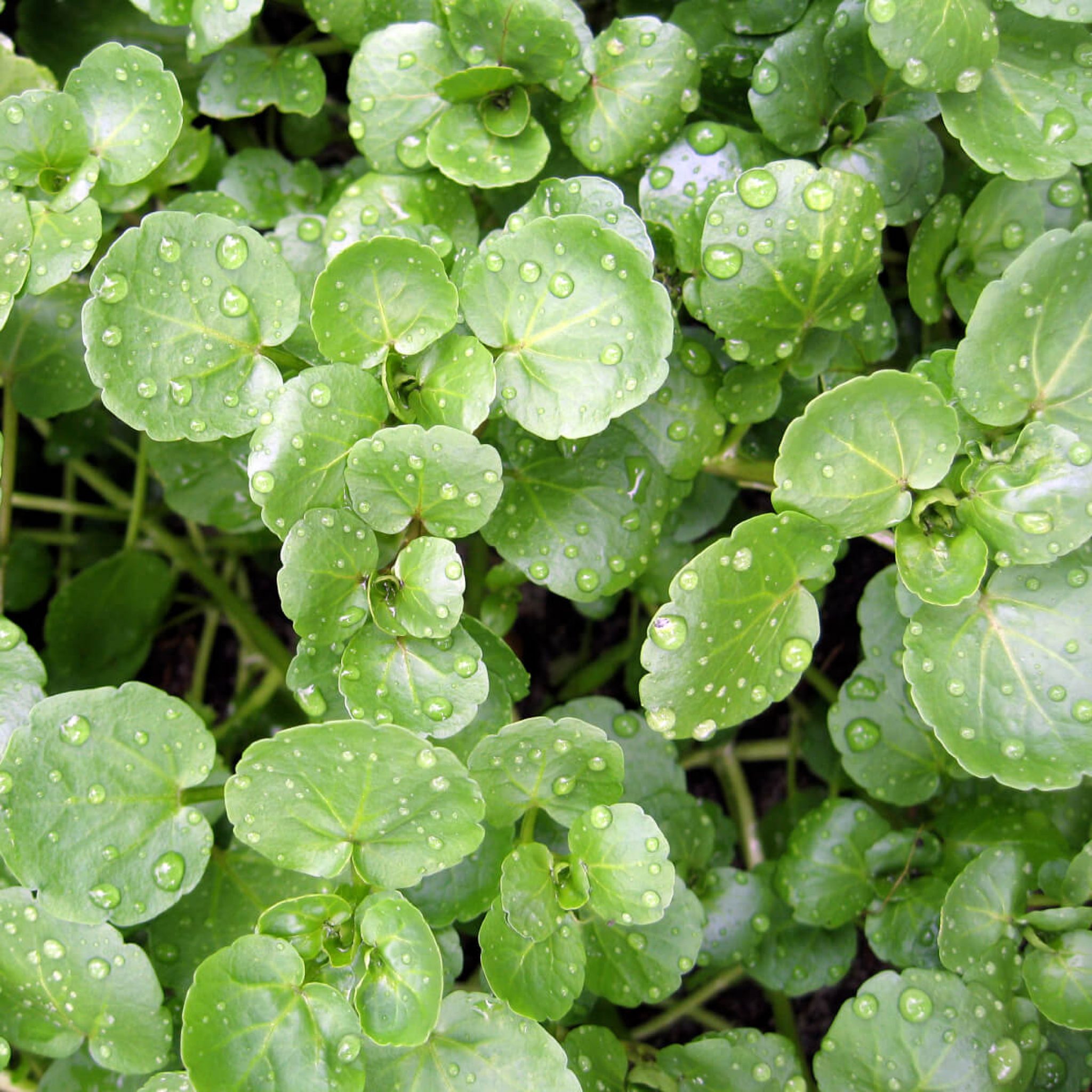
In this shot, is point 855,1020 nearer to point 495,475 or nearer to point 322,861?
point 322,861

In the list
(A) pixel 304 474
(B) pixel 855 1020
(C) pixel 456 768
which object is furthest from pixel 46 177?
(B) pixel 855 1020

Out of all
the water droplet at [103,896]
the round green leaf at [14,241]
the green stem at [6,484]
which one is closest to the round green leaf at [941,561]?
the water droplet at [103,896]

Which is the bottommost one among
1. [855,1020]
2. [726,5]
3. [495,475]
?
[855,1020]

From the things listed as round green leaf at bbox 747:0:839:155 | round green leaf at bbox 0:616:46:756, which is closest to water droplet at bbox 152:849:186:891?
round green leaf at bbox 0:616:46:756

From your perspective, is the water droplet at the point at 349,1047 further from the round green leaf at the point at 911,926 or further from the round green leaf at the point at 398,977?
the round green leaf at the point at 911,926

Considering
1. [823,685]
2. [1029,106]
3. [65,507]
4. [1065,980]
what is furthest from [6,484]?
[1065,980]

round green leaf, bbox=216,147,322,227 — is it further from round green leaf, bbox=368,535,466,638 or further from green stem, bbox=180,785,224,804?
green stem, bbox=180,785,224,804
